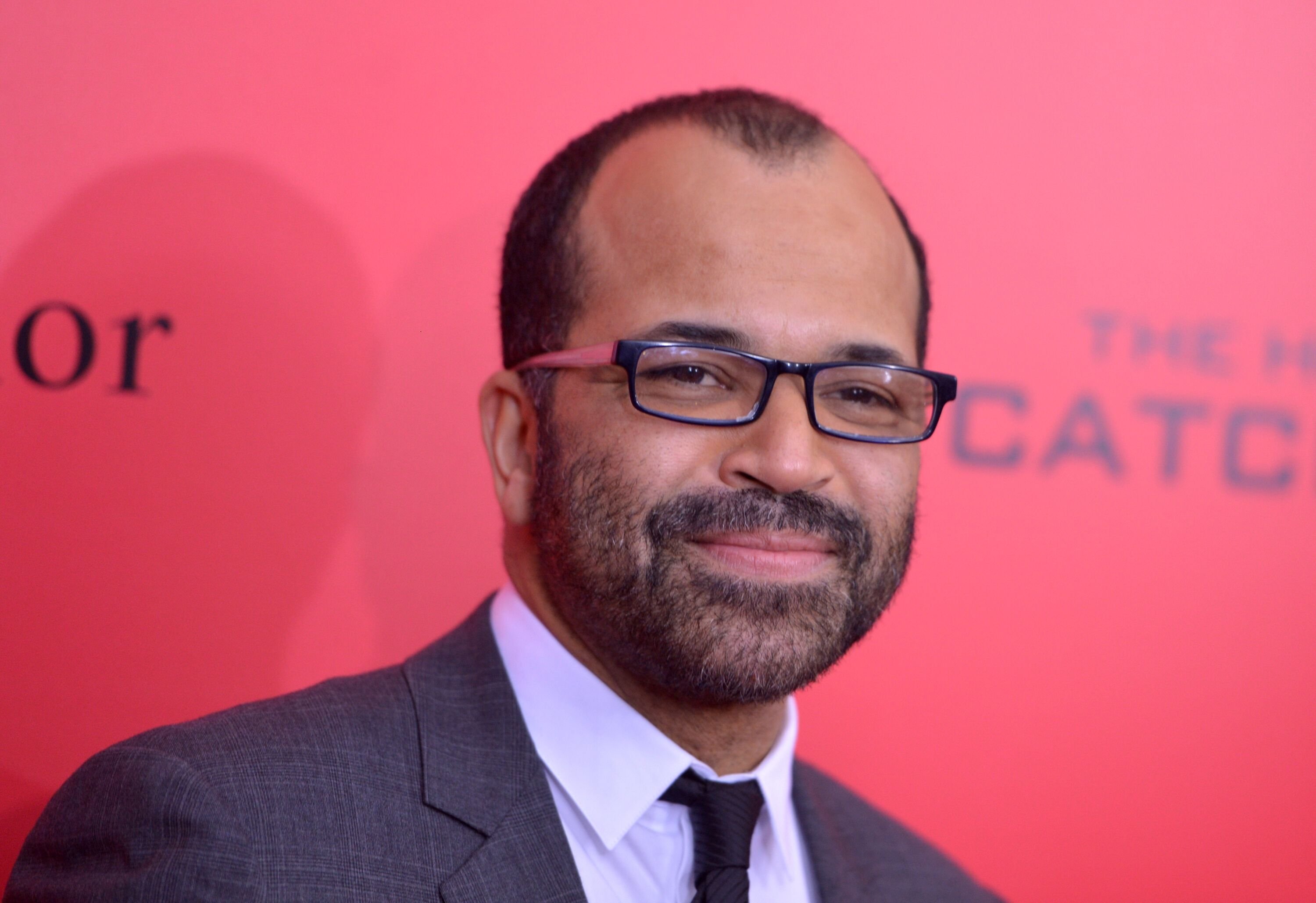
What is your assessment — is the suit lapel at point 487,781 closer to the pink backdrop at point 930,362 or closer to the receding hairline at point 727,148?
the receding hairline at point 727,148

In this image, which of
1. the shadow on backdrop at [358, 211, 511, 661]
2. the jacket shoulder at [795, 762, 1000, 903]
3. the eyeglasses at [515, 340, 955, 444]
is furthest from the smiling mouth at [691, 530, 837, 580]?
the shadow on backdrop at [358, 211, 511, 661]

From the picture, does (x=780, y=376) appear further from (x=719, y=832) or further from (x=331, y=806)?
(x=331, y=806)

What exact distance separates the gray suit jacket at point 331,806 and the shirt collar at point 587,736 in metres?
0.04

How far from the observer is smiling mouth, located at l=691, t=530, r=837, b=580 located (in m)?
1.57

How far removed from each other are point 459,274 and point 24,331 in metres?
0.78

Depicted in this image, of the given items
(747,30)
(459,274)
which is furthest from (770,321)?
(747,30)

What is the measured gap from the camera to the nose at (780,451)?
1.55 metres

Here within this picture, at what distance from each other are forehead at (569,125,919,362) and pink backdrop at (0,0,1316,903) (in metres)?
0.64

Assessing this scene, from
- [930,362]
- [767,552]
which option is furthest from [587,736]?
[930,362]

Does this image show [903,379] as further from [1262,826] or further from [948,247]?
[1262,826]

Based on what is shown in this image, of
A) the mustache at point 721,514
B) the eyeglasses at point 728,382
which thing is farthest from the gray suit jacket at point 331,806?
the eyeglasses at point 728,382

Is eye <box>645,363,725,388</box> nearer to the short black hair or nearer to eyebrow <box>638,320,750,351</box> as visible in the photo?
eyebrow <box>638,320,750,351</box>

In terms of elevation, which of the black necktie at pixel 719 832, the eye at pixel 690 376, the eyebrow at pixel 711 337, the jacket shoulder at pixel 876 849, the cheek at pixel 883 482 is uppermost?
the eyebrow at pixel 711 337

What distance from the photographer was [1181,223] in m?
2.63
